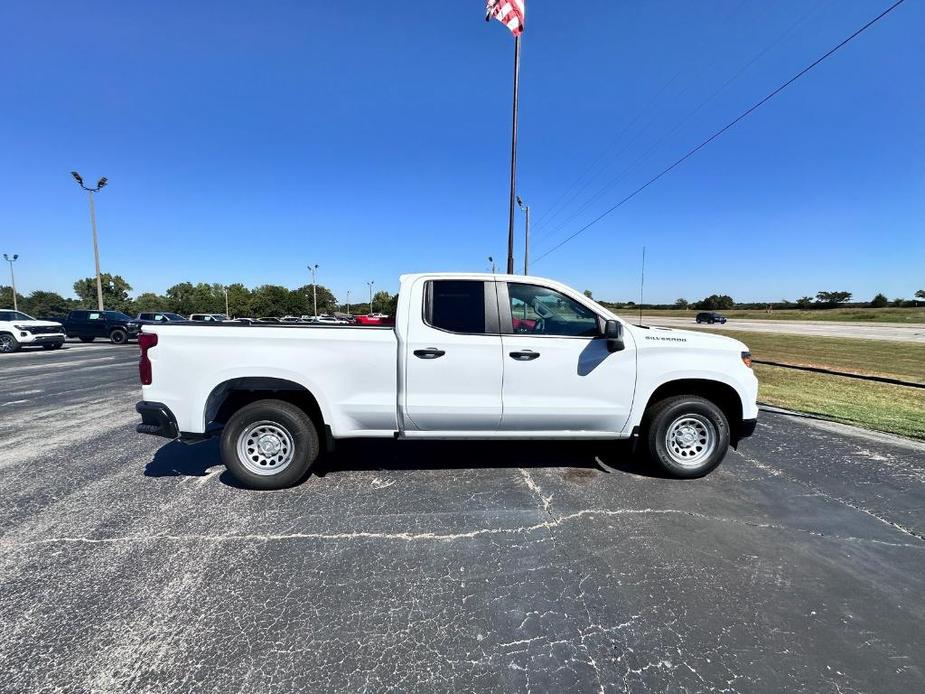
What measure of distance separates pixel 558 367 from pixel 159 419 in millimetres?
3490

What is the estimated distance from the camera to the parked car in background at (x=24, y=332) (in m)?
16.7

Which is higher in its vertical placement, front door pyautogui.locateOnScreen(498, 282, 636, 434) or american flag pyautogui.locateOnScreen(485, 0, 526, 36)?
american flag pyautogui.locateOnScreen(485, 0, 526, 36)

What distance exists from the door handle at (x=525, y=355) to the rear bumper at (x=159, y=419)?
9.78 feet

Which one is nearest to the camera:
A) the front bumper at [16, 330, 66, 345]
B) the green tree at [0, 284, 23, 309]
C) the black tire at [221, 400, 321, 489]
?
the black tire at [221, 400, 321, 489]

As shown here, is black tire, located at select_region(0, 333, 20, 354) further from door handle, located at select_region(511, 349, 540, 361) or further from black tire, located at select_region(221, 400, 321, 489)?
door handle, located at select_region(511, 349, 540, 361)

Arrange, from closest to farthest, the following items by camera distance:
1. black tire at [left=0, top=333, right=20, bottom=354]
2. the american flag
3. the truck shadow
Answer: the truck shadow
the american flag
black tire at [left=0, top=333, right=20, bottom=354]

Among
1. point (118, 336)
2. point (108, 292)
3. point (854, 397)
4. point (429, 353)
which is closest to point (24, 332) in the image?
point (118, 336)

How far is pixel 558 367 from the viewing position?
384 cm

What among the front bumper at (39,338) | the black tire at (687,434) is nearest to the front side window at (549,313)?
the black tire at (687,434)

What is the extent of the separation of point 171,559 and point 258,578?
66 centimetres

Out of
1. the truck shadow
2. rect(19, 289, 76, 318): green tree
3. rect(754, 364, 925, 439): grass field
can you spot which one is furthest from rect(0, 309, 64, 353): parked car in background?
rect(19, 289, 76, 318): green tree

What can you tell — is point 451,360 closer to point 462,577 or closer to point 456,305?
point 456,305

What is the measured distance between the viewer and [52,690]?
1.81 m

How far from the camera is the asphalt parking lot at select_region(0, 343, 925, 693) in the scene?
6.44 feet
